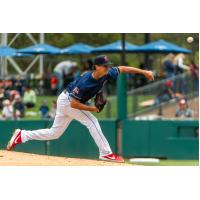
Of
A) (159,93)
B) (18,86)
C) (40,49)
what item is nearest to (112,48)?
(40,49)

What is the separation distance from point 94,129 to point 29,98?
1037 centimetres

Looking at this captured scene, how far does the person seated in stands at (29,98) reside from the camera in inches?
890

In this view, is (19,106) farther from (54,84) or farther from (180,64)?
(180,64)

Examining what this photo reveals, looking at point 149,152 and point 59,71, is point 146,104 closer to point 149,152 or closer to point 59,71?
point 149,152

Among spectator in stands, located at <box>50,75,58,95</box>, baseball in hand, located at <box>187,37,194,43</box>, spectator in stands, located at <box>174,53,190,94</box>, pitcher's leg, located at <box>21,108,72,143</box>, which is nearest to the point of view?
pitcher's leg, located at <box>21,108,72,143</box>

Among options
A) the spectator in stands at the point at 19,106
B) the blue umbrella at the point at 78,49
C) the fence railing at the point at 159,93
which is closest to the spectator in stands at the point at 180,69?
the fence railing at the point at 159,93

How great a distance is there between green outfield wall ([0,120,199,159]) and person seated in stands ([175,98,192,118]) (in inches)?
20.1

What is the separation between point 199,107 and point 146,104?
1463 millimetres

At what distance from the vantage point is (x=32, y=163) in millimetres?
11719

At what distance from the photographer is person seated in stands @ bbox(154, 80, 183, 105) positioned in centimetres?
2234

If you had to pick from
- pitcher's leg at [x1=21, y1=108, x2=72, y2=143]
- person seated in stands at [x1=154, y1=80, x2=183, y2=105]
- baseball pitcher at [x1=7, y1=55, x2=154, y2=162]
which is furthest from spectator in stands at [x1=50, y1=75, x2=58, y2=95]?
baseball pitcher at [x1=7, y1=55, x2=154, y2=162]

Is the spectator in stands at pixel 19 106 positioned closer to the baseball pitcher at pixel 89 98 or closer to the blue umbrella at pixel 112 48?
the blue umbrella at pixel 112 48

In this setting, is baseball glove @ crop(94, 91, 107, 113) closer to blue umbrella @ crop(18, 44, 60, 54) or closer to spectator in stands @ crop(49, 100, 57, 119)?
spectator in stands @ crop(49, 100, 57, 119)

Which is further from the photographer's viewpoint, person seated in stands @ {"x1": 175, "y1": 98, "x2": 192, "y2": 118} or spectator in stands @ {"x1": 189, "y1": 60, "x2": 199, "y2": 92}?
spectator in stands @ {"x1": 189, "y1": 60, "x2": 199, "y2": 92}
